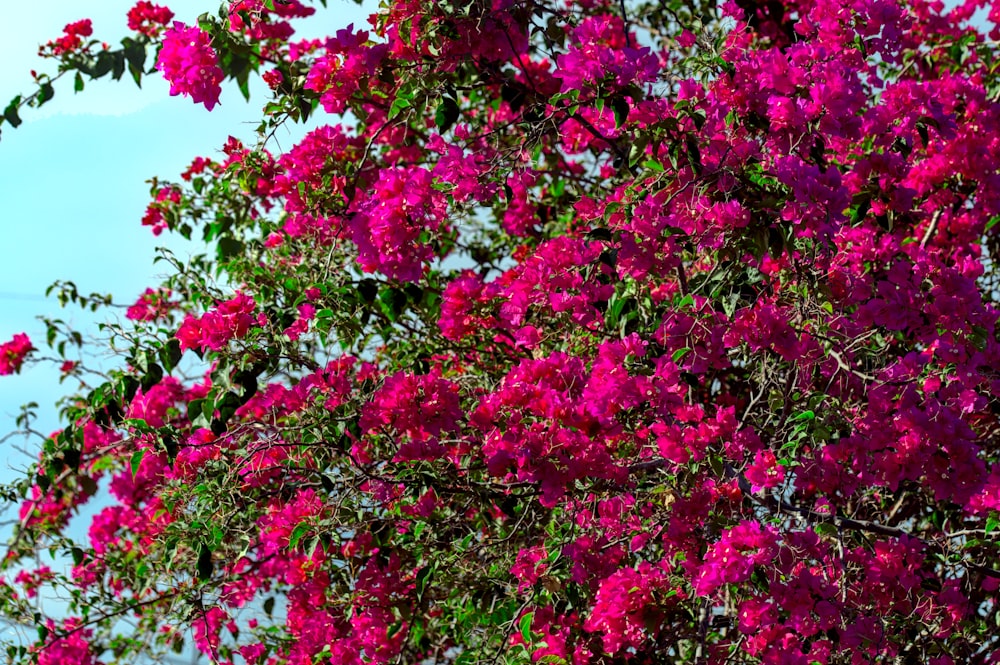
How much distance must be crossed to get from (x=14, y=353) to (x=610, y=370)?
2.80 metres

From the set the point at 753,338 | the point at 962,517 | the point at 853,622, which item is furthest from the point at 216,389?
the point at 962,517

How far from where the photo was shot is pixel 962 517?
3234mm

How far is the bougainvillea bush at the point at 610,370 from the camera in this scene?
7.73 feet

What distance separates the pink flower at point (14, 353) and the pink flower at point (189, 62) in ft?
6.98

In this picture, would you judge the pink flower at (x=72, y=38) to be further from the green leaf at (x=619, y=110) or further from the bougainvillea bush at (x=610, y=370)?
the green leaf at (x=619, y=110)

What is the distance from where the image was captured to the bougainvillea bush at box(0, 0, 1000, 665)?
236 centimetres

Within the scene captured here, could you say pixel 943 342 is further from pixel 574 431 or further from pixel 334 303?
pixel 334 303

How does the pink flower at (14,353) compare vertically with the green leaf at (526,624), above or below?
above

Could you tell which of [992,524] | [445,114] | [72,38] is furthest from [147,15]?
[992,524]

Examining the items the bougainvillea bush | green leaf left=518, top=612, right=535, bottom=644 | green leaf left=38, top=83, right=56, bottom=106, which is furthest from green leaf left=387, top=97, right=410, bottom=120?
green leaf left=38, top=83, right=56, bottom=106

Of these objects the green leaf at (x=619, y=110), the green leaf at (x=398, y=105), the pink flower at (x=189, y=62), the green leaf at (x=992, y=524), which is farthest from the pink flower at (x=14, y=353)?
the green leaf at (x=992, y=524)

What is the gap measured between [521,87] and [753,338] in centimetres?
89

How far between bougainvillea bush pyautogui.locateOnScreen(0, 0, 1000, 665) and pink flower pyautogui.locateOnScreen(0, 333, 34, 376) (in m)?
1.13

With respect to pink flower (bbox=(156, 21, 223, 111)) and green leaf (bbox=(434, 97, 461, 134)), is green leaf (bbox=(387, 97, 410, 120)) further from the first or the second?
pink flower (bbox=(156, 21, 223, 111))
